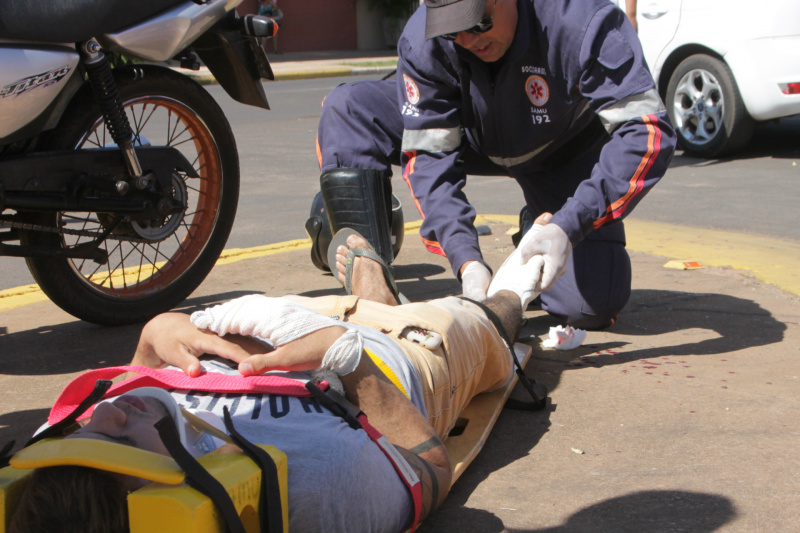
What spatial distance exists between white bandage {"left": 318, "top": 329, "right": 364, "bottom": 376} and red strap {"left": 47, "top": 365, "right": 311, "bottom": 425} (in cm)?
7

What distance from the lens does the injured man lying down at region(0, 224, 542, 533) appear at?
4.40 ft

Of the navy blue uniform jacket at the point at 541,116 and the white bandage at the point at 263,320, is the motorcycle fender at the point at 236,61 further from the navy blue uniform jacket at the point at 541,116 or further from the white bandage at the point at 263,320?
the white bandage at the point at 263,320

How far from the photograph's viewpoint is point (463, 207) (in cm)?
314

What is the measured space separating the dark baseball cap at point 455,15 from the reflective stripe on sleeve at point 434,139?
0.49 m

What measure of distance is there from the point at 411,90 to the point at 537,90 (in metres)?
0.45

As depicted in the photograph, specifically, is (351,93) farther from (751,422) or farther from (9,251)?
(751,422)

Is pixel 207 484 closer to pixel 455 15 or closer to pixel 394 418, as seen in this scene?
pixel 394 418

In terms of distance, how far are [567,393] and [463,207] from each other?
76 cm

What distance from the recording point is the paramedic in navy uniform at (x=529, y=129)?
2.81 meters

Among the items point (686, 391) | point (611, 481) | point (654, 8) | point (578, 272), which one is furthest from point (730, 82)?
point (611, 481)

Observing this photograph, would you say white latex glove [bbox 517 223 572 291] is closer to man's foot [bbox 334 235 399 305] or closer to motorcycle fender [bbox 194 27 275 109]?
man's foot [bbox 334 235 399 305]

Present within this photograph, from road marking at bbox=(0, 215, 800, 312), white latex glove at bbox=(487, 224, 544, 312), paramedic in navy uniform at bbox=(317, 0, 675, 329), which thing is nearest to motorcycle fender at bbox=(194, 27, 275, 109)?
paramedic in navy uniform at bbox=(317, 0, 675, 329)

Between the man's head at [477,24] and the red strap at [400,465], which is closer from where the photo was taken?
the red strap at [400,465]

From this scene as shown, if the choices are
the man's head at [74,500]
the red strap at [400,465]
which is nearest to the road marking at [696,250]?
the red strap at [400,465]
